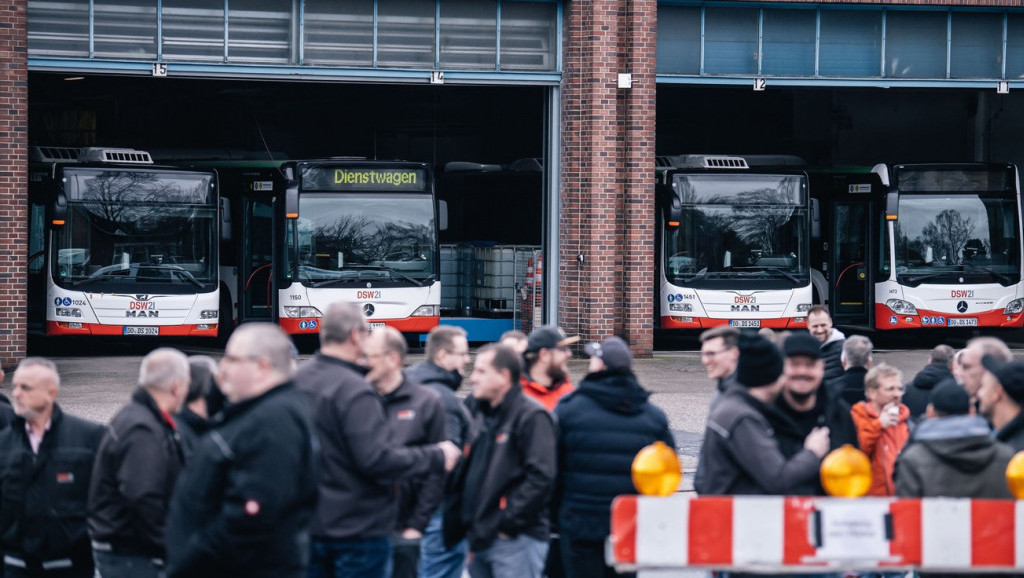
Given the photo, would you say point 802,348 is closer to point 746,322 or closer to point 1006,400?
point 1006,400

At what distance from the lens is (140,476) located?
215 inches

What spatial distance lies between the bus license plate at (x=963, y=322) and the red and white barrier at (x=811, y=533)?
666 inches

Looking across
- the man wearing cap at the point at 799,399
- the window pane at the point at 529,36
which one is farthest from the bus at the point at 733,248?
the man wearing cap at the point at 799,399

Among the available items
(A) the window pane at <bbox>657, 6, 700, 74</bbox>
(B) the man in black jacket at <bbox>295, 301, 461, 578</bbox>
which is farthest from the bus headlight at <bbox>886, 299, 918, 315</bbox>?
(B) the man in black jacket at <bbox>295, 301, 461, 578</bbox>

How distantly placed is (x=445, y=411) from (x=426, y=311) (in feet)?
46.7

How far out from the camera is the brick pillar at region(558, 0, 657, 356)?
66.4 feet

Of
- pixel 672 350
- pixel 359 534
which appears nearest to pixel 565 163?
pixel 672 350

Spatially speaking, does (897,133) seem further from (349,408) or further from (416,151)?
(349,408)

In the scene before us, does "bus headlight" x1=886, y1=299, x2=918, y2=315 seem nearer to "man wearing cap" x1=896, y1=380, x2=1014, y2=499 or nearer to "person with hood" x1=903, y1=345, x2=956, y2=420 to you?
"person with hood" x1=903, y1=345, x2=956, y2=420

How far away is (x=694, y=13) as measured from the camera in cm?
2078

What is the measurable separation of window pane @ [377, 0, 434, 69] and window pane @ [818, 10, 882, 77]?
628 centimetres

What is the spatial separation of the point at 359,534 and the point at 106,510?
42.7 inches

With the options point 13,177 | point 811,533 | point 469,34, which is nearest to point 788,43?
point 469,34

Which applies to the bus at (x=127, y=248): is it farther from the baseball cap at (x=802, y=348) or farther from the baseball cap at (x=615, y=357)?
the baseball cap at (x=802, y=348)
